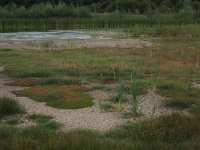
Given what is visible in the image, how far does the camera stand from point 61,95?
648 inches

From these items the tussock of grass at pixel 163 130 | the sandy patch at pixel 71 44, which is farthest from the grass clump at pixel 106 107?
the sandy patch at pixel 71 44

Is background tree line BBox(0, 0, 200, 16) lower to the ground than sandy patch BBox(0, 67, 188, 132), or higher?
lower

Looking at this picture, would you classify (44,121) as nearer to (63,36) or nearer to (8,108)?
(8,108)

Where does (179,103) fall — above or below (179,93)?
above

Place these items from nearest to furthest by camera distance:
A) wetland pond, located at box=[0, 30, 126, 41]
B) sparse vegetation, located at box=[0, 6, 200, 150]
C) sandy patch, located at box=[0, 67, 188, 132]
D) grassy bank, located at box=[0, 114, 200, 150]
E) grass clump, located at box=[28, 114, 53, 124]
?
grassy bank, located at box=[0, 114, 200, 150], sparse vegetation, located at box=[0, 6, 200, 150], sandy patch, located at box=[0, 67, 188, 132], grass clump, located at box=[28, 114, 53, 124], wetland pond, located at box=[0, 30, 126, 41]

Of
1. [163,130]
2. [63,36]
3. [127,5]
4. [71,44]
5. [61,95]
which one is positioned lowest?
[127,5]

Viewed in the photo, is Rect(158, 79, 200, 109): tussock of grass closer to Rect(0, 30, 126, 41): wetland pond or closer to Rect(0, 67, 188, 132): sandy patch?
Rect(0, 67, 188, 132): sandy patch

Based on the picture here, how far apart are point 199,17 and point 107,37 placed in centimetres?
2422

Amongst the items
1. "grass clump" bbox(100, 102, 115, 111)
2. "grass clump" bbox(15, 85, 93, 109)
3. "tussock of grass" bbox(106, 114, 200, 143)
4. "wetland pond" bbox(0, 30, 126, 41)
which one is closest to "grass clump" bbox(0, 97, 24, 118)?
"grass clump" bbox(15, 85, 93, 109)

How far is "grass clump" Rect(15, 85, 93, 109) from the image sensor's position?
1543 centimetres

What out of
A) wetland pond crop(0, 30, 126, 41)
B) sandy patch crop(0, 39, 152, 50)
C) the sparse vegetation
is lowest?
wetland pond crop(0, 30, 126, 41)

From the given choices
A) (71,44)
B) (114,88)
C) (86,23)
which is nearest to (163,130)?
(114,88)

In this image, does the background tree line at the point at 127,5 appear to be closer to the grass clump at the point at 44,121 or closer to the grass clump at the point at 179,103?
the grass clump at the point at 179,103

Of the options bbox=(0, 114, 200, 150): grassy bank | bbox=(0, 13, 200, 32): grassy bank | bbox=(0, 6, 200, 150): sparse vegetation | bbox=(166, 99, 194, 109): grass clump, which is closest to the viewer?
bbox=(0, 114, 200, 150): grassy bank
